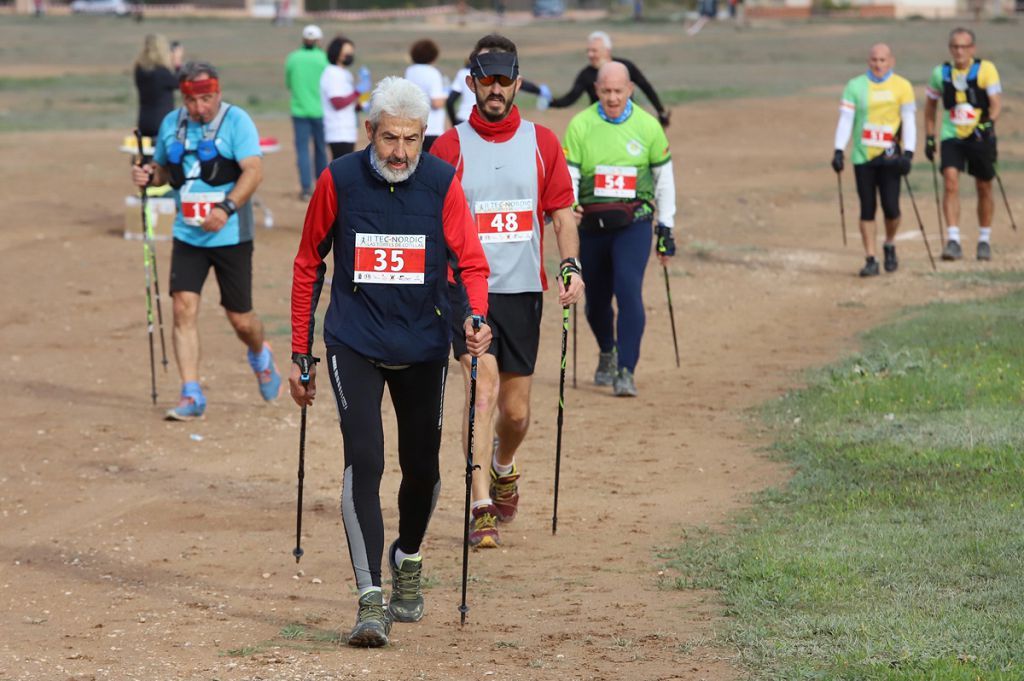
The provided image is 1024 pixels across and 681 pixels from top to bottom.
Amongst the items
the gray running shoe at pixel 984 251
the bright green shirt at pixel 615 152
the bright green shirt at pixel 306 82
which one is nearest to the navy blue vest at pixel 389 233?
the bright green shirt at pixel 615 152

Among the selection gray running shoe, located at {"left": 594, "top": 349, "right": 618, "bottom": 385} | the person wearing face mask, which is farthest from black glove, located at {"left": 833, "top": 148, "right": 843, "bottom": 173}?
the person wearing face mask

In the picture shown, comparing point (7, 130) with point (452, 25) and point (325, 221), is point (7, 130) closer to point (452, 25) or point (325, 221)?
point (325, 221)

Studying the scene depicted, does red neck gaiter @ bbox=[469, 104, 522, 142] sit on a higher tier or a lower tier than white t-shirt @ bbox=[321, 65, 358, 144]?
higher

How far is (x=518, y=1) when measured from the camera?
3844 inches

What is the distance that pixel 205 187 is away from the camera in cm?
1088

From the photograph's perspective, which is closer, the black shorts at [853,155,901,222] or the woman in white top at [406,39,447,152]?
the black shorts at [853,155,901,222]

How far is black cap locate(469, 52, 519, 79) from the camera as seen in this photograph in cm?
799

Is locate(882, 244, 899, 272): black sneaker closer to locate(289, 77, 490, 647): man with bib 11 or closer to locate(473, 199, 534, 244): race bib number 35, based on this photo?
locate(473, 199, 534, 244): race bib number 35

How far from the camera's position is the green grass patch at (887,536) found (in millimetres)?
6340

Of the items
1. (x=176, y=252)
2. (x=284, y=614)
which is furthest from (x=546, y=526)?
(x=176, y=252)

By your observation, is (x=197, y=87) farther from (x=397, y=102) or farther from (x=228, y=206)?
(x=397, y=102)

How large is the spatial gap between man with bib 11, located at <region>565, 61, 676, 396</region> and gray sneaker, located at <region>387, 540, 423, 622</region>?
472cm

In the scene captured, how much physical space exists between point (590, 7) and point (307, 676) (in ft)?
303

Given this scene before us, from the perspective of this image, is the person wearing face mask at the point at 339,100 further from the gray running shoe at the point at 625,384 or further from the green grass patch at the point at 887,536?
the green grass patch at the point at 887,536
